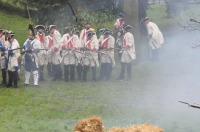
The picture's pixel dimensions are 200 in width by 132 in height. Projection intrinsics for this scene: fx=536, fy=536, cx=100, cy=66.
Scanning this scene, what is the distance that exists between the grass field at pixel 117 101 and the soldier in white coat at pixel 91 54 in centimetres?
81

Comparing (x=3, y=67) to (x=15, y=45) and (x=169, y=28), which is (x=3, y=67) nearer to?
(x=15, y=45)

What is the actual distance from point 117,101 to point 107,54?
13.7ft

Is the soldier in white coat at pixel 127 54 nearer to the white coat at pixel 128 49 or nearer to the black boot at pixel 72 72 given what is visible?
the white coat at pixel 128 49

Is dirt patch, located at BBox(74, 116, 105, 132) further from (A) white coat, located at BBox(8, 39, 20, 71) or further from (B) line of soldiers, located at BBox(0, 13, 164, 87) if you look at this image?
(B) line of soldiers, located at BBox(0, 13, 164, 87)

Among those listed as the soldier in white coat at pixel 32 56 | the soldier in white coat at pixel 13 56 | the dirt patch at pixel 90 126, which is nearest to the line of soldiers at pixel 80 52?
the soldier in white coat at pixel 32 56

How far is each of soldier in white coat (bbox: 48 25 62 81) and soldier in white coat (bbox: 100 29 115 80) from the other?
152cm

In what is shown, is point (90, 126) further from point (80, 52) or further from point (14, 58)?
point (80, 52)

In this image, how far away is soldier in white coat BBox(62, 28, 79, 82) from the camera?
62.0 feet

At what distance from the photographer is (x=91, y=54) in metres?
19.0

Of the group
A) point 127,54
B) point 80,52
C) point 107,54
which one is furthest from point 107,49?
point 80,52

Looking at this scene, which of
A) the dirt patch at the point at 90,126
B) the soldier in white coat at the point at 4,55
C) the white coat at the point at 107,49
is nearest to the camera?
the dirt patch at the point at 90,126

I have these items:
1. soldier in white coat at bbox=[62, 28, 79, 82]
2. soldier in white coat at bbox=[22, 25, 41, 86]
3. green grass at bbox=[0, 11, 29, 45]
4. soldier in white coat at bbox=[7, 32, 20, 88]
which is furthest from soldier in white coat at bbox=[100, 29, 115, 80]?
green grass at bbox=[0, 11, 29, 45]

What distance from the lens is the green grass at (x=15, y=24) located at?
2986 cm

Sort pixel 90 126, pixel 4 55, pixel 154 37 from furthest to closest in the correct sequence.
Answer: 1. pixel 154 37
2. pixel 4 55
3. pixel 90 126
